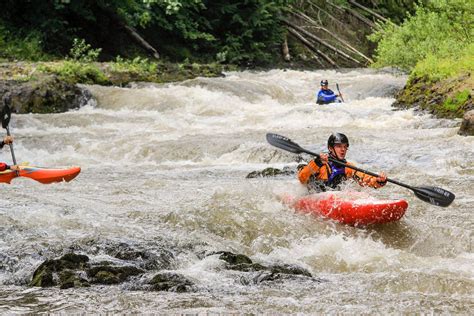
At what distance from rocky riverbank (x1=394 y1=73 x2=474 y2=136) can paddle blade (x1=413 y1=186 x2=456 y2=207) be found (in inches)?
174

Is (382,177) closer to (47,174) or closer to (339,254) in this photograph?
(339,254)

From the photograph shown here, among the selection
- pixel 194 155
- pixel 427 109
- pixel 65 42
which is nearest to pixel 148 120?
pixel 194 155

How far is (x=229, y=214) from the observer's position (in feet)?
22.1

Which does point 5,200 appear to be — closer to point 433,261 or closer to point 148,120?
point 433,261

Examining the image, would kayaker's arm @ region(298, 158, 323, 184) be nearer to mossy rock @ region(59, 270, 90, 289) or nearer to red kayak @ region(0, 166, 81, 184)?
red kayak @ region(0, 166, 81, 184)

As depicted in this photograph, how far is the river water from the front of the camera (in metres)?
4.50

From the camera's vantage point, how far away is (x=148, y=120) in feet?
44.7

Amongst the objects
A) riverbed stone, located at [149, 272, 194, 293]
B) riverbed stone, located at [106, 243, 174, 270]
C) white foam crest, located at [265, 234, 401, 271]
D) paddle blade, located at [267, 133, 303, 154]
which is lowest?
white foam crest, located at [265, 234, 401, 271]

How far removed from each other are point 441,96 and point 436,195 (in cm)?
723

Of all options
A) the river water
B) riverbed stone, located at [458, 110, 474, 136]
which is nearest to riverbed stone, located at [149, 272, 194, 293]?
the river water

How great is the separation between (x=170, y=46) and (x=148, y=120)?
951 cm

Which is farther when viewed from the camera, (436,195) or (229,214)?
(229,214)

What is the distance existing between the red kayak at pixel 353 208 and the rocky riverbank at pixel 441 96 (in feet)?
15.5

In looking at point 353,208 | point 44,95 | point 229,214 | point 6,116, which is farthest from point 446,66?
point 6,116
